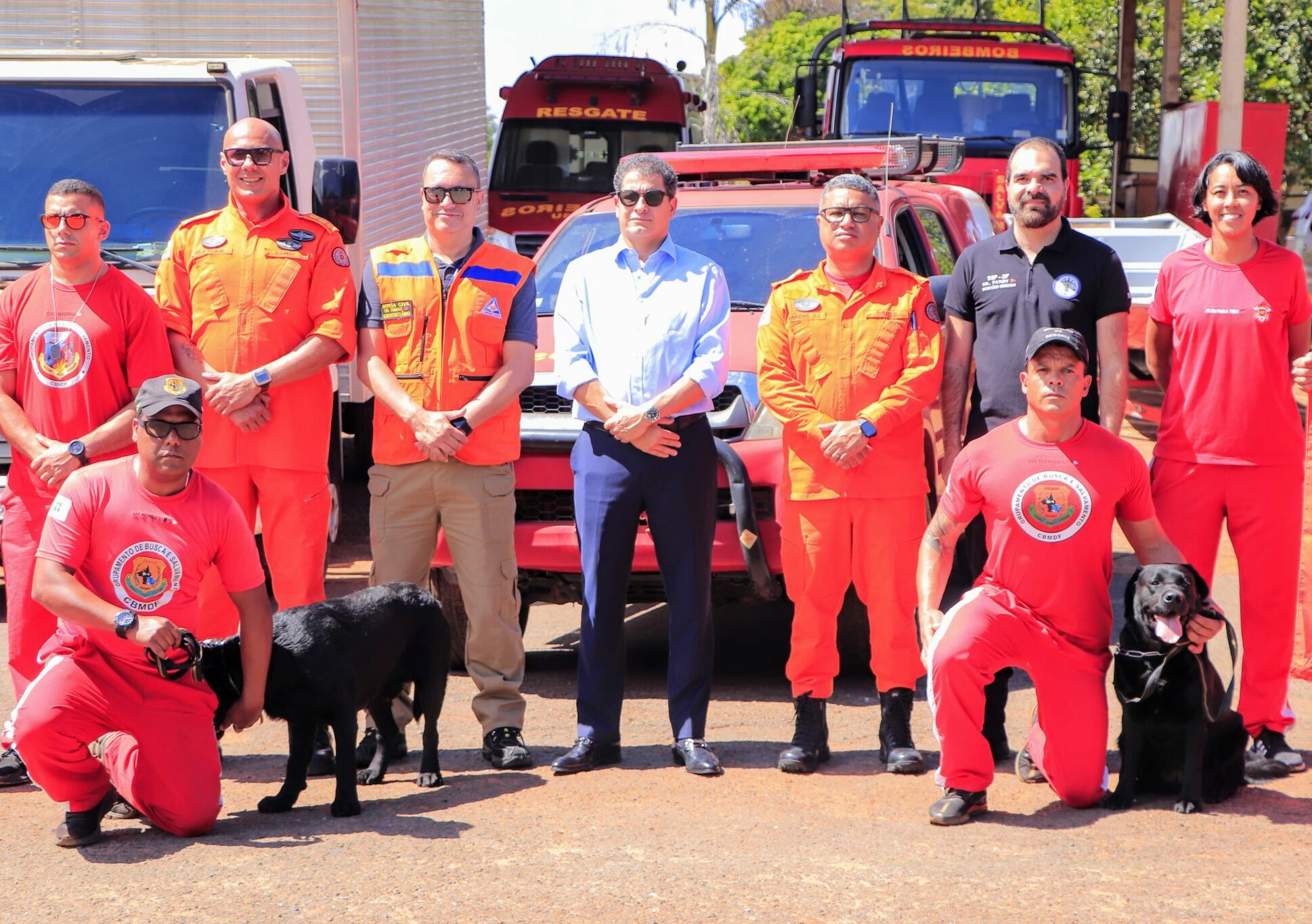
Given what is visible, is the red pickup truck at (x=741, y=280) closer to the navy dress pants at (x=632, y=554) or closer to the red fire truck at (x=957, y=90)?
the navy dress pants at (x=632, y=554)

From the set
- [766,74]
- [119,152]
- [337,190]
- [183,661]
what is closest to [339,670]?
[183,661]

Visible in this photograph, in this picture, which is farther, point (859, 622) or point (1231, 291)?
point (859, 622)

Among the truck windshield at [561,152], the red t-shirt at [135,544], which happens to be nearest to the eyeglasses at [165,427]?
the red t-shirt at [135,544]

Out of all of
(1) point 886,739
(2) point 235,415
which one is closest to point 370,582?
(2) point 235,415

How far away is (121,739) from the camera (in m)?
4.63

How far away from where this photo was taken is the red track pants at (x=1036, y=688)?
15.5ft

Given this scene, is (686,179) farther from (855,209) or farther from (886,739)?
(886,739)

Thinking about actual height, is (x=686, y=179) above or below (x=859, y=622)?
above

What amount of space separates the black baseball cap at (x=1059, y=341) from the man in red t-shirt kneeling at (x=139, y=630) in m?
2.46

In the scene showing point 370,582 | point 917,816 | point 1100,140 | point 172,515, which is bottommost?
point 917,816

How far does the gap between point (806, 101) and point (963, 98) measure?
1512mm

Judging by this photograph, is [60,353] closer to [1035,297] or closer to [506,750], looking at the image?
[506,750]

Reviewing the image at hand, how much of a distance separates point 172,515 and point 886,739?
2.46 m

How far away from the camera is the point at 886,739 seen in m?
5.35
